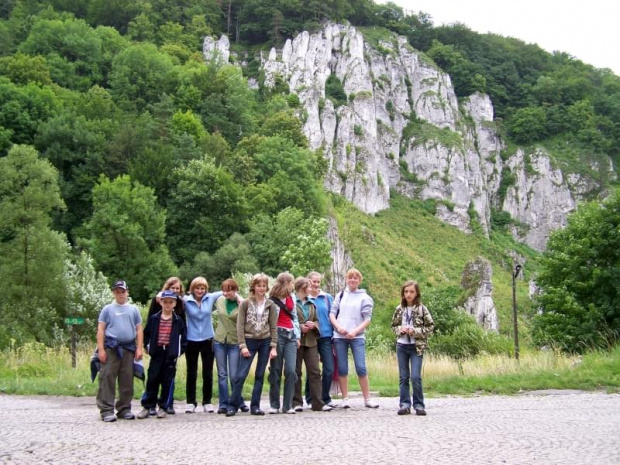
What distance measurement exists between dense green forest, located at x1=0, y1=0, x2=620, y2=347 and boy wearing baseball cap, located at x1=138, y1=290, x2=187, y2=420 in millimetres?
11324

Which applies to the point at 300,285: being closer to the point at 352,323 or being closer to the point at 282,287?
the point at 282,287

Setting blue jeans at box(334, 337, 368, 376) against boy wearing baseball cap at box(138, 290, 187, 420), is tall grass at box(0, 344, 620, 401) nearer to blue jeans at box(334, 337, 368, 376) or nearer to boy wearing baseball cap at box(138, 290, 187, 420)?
boy wearing baseball cap at box(138, 290, 187, 420)

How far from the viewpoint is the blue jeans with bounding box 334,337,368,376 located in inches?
368

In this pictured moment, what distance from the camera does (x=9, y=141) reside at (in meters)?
43.4

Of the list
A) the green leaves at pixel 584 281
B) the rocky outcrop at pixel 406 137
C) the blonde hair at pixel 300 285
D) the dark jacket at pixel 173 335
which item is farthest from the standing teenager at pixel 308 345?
the rocky outcrop at pixel 406 137

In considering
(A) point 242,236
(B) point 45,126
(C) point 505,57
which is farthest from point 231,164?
(C) point 505,57

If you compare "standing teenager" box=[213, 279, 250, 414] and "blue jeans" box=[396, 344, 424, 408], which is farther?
"standing teenager" box=[213, 279, 250, 414]

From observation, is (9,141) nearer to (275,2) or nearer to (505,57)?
(275,2)

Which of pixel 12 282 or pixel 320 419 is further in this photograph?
pixel 12 282

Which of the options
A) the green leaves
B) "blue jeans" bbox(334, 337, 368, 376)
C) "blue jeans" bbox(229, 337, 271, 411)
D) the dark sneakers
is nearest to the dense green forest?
"blue jeans" bbox(229, 337, 271, 411)

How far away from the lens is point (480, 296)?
36969 millimetres

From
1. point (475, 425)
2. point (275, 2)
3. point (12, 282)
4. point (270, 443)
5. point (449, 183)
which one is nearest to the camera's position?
point (270, 443)

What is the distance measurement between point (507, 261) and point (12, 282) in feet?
196

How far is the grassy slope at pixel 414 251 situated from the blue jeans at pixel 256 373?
2593 centimetres
